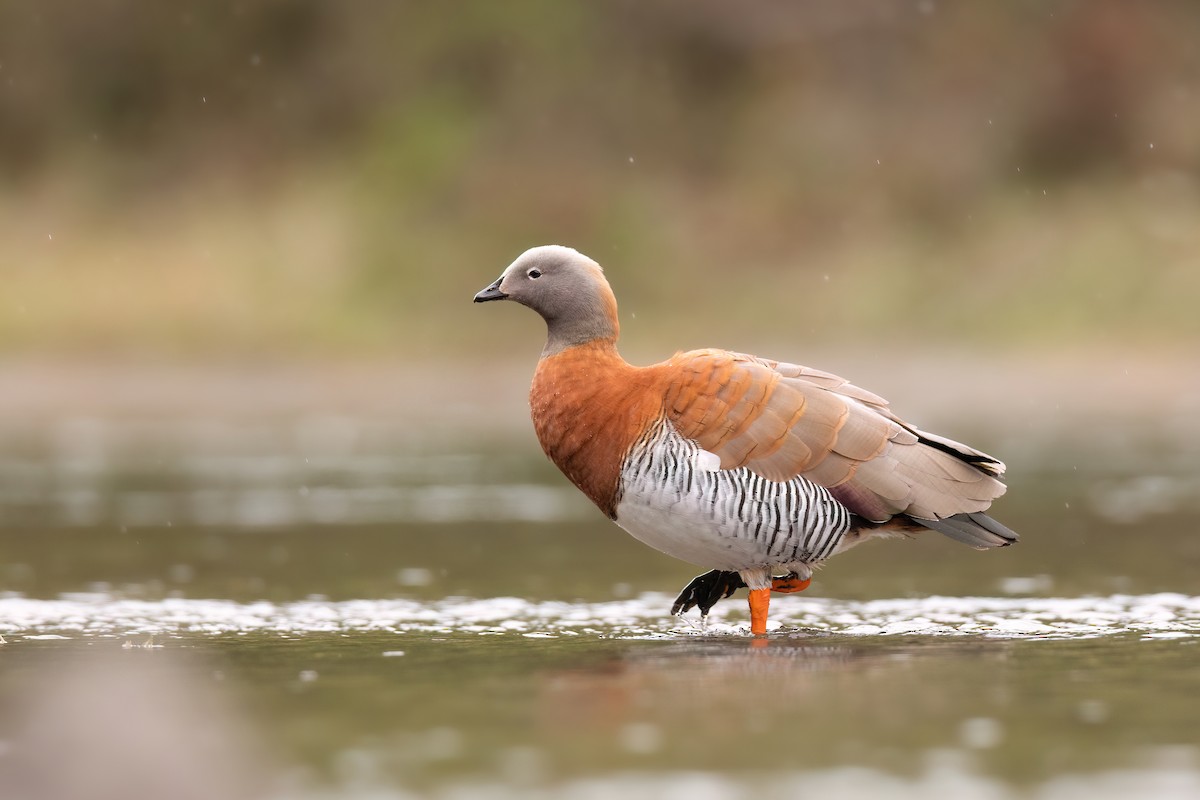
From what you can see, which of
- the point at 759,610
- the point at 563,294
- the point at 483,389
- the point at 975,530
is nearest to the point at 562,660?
the point at 759,610

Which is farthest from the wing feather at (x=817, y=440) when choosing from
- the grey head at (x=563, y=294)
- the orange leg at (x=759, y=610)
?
the orange leg at (x=759, y=610)

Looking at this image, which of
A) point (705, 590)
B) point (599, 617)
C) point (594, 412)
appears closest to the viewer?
point (594, 412)

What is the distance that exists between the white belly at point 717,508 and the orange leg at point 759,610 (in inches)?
8.2

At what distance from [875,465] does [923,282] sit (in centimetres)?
3105

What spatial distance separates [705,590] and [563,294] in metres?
1.94

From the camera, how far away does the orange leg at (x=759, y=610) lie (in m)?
10.5

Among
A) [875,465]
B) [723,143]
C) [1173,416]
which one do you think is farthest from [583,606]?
[723,143]

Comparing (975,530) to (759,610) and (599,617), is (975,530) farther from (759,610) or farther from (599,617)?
(599,617)

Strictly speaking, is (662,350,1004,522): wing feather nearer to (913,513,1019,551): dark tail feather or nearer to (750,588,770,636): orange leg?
(913,513,1019,551): dark tail feather

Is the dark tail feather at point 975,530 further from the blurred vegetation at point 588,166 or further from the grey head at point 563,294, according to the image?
the blurred vegetation at point 588,166

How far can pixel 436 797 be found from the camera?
6383mm

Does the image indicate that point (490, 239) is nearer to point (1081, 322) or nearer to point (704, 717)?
point (1081, 322)

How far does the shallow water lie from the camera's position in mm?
6867

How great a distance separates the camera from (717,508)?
10062mm
